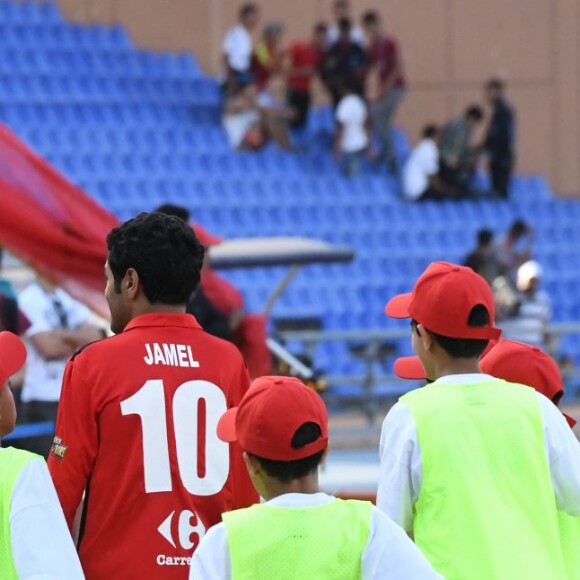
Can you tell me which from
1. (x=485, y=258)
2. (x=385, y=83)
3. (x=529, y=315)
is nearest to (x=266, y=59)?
(x=385, y=83)

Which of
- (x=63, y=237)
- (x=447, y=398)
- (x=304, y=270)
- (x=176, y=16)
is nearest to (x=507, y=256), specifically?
(x=304, y=270)

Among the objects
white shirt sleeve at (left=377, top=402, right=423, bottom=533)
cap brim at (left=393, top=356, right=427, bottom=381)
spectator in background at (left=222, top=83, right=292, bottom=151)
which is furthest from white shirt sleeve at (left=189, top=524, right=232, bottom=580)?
spectator in background at (left=222, top=83, right=292, bottom=151)

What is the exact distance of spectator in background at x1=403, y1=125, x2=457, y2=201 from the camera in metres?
23.8

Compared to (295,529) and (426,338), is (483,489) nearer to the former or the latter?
(426,338)

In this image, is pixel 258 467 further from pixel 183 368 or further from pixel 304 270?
pixel 304 270

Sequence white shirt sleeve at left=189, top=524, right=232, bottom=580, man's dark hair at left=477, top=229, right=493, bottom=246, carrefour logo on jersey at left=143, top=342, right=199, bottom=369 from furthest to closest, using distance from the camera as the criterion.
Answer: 1. man's dark hair at left=477, top=229, right=493, bottom=246
2. carrefour logo on jersey at left=143, top=342, right=199, bottom=369
3. white shirt sleeve at left=189, top=524, right=232, bottom=580

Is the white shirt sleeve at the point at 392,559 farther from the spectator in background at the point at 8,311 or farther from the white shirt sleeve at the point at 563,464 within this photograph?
the spectator in background at the point at 8,311

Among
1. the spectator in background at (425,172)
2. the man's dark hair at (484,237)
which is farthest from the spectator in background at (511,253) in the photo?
the spectator in background at (425,172)

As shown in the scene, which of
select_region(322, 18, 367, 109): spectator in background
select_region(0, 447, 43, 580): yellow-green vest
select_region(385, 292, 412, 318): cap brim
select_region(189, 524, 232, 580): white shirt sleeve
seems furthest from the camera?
select_region(322, 18, 367, 109): spectator in background

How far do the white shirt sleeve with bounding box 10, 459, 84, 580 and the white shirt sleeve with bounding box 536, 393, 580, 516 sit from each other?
4.56 feet

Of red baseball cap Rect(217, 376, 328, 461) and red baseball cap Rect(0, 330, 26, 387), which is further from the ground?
red baseball cap Rect(0, 330, 26, 387)

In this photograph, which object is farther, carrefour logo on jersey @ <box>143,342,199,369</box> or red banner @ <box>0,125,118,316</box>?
red banner @ <box>0,125,118,316</box>

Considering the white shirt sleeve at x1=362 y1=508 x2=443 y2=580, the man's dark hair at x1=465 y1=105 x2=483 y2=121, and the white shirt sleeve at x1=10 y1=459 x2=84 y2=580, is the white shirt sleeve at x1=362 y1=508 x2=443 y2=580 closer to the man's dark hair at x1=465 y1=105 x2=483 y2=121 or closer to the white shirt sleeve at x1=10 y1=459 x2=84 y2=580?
the white shirt sleeve at x1=10 y1=459 x2=84 y2=580

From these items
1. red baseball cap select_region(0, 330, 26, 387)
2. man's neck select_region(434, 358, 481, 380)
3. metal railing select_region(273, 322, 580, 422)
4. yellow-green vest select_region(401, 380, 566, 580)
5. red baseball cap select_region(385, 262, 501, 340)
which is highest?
red baseball cap select_region(0, 330, 26, 387)
